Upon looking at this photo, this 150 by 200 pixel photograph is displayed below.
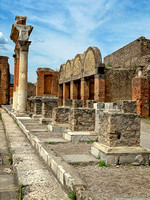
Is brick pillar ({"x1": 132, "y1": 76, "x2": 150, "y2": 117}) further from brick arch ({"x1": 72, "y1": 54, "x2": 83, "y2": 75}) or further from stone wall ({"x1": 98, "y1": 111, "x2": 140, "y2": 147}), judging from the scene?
stone wall ({"x1": 98, "y1": 111, "x2": 140, "y2": 147})

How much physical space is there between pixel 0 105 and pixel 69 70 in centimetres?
831

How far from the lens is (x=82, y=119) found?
21.5ft

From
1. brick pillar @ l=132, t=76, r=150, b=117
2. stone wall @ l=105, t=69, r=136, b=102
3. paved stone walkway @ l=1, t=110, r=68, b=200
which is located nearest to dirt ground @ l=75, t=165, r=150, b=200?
paved stone walkway @ l=1, t=110, r=68, b=200

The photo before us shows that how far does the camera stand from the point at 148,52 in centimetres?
1825

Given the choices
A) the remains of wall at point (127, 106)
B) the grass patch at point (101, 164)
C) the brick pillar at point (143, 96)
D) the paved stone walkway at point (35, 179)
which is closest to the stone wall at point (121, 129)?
the grass patch at point (101, 164)

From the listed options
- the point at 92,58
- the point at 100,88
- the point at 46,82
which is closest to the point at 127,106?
the point at 100,88

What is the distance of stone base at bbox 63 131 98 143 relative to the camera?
240 inches

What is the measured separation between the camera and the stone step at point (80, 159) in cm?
391

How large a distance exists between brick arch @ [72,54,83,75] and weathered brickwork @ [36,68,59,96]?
6.81 feet

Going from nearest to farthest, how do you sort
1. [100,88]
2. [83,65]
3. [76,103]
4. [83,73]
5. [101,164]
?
[101,164] → [76,103] → [100,88] → [83,73] → [83,65]

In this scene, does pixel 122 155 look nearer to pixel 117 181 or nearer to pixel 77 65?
pixel 117 181

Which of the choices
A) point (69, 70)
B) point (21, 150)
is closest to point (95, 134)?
point (21, 150)

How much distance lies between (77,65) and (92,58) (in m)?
4.23

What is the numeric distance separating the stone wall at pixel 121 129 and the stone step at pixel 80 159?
15.8 inches
